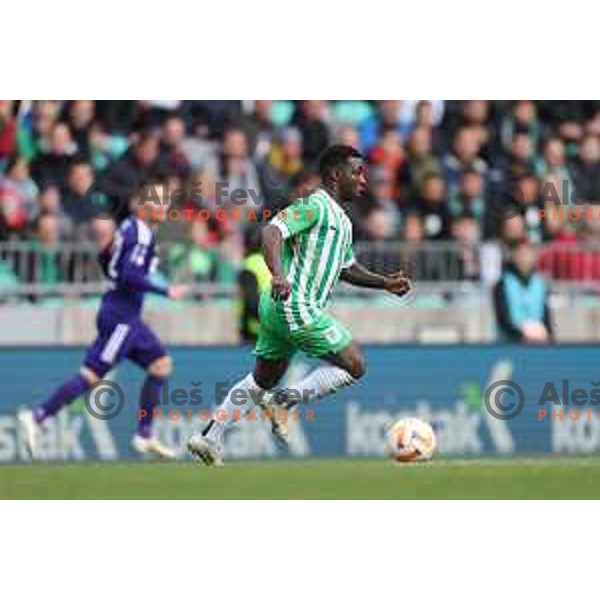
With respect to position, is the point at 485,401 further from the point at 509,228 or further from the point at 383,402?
the point at 509,228

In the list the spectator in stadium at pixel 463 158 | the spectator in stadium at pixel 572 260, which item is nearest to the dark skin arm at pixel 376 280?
the spectator in stadium at pixel 572 260

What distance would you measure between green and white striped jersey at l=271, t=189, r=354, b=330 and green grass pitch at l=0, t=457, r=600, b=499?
52.0 inches

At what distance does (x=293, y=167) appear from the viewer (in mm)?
23031

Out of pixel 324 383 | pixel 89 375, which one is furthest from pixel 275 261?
pixel 89 375

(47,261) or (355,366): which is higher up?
(47,261)

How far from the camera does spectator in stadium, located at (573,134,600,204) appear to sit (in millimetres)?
23250

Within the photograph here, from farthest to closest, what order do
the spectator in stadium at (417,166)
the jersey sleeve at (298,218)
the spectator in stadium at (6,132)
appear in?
the spectator in stadium at (417,166) → the spectator in stadium at (6,132) → the jersey sleeve at (298,218)

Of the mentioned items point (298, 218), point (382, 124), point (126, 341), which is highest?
point (382, 124)

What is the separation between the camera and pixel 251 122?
23.2m

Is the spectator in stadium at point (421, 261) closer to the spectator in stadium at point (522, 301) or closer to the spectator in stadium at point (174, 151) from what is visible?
the spectator in stadium at point (522, 301)

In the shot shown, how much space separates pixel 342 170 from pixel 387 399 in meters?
6.07

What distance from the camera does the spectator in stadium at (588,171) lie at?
23.2 meters

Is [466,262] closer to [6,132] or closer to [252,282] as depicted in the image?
[252,282]

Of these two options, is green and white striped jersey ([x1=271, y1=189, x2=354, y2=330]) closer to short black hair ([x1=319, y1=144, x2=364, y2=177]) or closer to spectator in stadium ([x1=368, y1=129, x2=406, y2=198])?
short black hair ([x1=319, y1=144, x2=364, y2=177])
